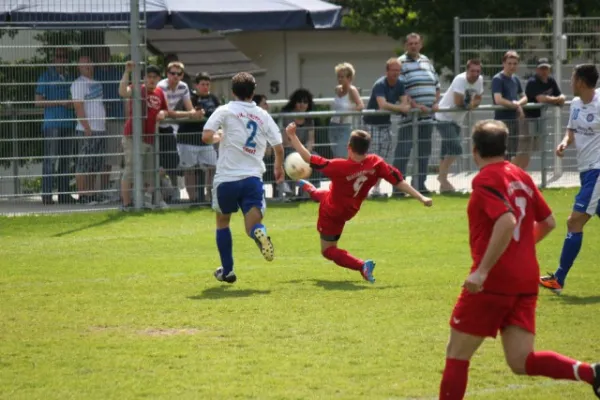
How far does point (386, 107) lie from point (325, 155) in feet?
3.95

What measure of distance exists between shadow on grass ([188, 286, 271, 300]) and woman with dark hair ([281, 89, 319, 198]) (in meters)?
6.81

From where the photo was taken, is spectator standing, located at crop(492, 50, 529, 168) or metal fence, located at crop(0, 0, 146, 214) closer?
metal fence, located at crop(0, 0, 146, 214)

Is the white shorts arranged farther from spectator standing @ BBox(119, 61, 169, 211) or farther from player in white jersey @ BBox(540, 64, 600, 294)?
player in white jersey @ BBox(540, 64, 600, 294)

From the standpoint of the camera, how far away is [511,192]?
6.30 meters

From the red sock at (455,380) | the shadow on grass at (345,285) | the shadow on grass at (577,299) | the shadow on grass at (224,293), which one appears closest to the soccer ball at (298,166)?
the shadow on grass at (345,285)

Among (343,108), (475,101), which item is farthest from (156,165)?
(475,101)

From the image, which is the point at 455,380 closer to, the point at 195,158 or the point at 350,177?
the point at 350,177

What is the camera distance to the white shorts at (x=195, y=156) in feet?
56.0

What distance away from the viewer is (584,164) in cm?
1080

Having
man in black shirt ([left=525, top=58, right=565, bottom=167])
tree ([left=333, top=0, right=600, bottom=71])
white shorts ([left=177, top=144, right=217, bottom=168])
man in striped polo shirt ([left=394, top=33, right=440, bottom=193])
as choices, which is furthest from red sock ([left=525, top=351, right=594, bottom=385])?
tree ([left=333, top=0, right=600, bottom=71])

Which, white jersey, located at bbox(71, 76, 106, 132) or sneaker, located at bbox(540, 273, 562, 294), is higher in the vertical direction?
white jersey, located at bbox(71, 76, 106, 132)

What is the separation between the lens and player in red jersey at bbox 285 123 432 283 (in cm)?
1125

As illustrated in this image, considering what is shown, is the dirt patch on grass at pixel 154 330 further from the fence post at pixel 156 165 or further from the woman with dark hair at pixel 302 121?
the woman with dark hair at pixel 302 121

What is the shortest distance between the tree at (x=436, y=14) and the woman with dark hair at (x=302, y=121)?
8898 mm
